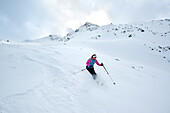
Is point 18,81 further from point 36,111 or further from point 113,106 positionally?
point 113,106

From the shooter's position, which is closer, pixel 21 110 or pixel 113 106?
pixel 21 110

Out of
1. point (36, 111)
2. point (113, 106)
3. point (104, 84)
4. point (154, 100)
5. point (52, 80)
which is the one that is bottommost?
point (154, 100)

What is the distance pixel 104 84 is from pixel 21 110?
14.1ft

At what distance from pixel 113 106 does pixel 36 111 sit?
3.29 m

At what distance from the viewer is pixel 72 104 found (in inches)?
138

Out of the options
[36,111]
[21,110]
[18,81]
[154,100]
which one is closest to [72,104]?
[36,111]

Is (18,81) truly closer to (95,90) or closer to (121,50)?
(95,90)

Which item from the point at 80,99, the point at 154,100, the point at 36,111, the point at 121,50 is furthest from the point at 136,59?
the point at 36,111

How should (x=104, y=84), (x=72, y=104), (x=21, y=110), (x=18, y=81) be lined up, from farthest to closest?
(x=104, y=84) → (x=18, y=81) → (x=72, y=104) → (x=21, y=110)

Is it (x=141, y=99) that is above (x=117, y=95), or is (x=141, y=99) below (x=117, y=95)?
below

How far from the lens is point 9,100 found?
3.14m

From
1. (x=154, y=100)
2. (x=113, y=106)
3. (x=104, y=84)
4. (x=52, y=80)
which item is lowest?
(x=154, y=100)

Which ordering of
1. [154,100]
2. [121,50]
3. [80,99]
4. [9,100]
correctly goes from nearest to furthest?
[9,100], [80,99], [154,100], [121,50]

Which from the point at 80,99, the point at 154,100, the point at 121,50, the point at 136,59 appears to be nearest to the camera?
the point at 80,99
